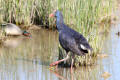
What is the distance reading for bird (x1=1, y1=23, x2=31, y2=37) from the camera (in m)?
11.0

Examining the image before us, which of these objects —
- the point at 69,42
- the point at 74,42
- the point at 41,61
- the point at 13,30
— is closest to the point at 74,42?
the point at 74,42

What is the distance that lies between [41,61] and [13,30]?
2988 millimetres

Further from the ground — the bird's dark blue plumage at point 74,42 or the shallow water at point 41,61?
the bird's dark blue plumage at point 74,42

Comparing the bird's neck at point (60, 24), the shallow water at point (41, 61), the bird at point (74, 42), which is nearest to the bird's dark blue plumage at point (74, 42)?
the bird at point (74, 42)

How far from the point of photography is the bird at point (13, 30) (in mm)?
11023

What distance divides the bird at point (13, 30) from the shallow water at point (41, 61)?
0.19 meters

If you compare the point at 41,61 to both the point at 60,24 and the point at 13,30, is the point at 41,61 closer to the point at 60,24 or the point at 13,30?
the point at 60,24

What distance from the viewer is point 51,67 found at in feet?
25.5

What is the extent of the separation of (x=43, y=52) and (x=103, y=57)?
1.67 m

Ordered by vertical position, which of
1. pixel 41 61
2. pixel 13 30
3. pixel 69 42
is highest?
pixel 69 42

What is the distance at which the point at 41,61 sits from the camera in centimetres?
833

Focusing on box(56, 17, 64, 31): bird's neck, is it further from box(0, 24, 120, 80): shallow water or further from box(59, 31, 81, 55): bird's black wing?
box(0, 24, 120, 80): shallow water

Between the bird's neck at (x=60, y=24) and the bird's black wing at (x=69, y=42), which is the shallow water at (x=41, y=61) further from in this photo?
the bird's neck at (x=60, y=24)

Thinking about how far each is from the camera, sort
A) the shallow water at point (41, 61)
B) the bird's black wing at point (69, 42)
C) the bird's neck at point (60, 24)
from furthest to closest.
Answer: the bird's neck at point (60, 24) < the shallow water at point (41, 61) < the bird's black wing at point (69, 42)
